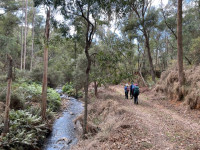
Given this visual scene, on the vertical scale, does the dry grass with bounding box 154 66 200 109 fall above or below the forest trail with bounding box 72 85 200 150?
above

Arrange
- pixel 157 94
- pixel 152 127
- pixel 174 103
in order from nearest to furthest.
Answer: pixel 152 127 → pixel 174 103 → pixel 157 94

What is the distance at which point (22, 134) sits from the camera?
7.48 meters

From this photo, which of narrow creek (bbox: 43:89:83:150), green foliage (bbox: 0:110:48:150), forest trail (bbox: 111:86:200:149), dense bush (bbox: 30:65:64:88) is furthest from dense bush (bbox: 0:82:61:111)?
dense bush (bbox: 30:65:64:88)

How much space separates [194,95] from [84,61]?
Result: 1125cm

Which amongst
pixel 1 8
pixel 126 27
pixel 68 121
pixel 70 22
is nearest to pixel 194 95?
pixel 70 22

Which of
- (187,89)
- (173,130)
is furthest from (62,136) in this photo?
(187,89)

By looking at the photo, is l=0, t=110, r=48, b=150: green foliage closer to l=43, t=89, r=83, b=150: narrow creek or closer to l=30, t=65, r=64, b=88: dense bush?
l=43, t=89, r=83, b=150: narrow creek

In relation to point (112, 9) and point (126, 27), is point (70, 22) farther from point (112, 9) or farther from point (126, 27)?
point (126, 27)

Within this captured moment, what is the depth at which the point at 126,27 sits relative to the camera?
1848cm

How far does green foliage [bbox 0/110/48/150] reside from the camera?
6938 mm

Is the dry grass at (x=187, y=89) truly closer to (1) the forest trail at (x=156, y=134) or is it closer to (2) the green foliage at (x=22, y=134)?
(1) the forest trail at (x=156, y=134)

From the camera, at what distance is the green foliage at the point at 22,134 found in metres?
6.94

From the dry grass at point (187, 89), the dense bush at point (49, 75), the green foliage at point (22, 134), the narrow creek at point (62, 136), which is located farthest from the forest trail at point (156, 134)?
the dense bush at point (49, 75)

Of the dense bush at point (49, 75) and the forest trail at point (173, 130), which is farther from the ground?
the dense bush at point (49, 75)
